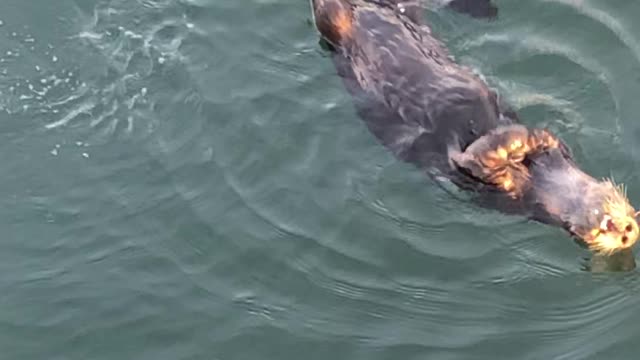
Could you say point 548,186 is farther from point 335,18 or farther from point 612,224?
point 335,18

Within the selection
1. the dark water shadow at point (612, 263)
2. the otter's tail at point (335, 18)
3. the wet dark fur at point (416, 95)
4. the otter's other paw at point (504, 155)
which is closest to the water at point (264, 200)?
the dark water shadow at point (612, 263)

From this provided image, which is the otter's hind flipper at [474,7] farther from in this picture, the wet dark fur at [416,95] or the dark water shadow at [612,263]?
the dark water shadow at [612,263]

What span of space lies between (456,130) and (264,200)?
4.77 feet

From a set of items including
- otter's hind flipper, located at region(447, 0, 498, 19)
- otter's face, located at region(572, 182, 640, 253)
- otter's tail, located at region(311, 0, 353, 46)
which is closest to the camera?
otter's face, located at region(572, 182, 640, 253)

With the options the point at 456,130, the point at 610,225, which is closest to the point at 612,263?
the point at 610,225

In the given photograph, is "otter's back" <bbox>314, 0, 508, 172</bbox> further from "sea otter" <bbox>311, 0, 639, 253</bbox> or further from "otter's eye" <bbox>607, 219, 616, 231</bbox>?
"otter's eye" <bbox>607, 219, 616, 231</bbox>

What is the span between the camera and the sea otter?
22.3 feet

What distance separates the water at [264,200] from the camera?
709cm

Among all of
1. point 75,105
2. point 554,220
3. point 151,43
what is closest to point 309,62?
point 151,43

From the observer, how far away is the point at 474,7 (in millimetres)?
8414

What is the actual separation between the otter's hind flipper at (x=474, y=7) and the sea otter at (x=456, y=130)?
0.41m

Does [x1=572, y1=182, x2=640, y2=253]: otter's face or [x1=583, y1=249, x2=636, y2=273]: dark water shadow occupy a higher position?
[x1=572, y1=182, x2=640, y2=253]: otter's face

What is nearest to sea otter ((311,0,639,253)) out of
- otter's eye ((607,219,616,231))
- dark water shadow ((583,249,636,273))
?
otter's eye ((607,219,616,231))

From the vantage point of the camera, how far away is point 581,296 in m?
7.08
